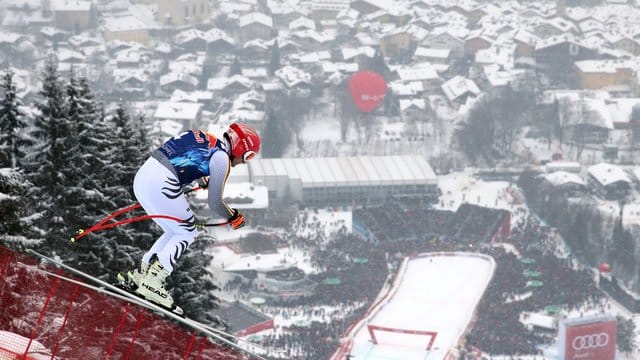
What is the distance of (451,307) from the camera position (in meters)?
24.9

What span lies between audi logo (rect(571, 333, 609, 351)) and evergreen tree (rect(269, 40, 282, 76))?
43.3 metres

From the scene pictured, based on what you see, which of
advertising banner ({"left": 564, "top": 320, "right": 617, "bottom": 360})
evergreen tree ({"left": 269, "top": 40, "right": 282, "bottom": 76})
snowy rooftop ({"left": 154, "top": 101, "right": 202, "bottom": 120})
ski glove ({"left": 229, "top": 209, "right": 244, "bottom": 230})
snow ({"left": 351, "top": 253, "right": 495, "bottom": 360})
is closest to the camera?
ski glove ({"left": 229, "top": 209, "right": 244, "bottom": 230})

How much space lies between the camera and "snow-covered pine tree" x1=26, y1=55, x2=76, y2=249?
8156 millimetres

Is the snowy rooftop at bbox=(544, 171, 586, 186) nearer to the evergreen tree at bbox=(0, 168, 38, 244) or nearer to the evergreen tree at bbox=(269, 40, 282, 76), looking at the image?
the evergreen tree at bbox=(269, 40, 282, 76)

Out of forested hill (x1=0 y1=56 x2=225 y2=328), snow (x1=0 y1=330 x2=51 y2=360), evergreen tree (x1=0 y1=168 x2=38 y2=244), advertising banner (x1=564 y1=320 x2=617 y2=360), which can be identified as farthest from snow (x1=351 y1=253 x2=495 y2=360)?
snow (x1=0 y1=330 x2=51 y2=360)

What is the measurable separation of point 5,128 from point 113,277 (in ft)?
5.91

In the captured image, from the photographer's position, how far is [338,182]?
1544 inches

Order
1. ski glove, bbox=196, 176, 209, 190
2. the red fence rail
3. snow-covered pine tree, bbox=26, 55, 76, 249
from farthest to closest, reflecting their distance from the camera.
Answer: snow-covered pine tree, bbox=26, 55, 76, 249 → the red fence rail → ski glove, bbox=196, 176, 209, 190

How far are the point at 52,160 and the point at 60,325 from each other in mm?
3443

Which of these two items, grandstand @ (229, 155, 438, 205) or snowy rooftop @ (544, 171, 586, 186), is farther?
snowy rooftop @ (544, 171, 586, 186)

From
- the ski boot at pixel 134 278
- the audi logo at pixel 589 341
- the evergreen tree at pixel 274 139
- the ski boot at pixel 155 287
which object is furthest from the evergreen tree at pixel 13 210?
the evergreen tree at pixel 274 139

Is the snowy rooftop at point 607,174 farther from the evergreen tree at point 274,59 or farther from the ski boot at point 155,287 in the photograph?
the ski boot at point 155,287

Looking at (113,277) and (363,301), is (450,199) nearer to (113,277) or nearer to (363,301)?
(363,301)

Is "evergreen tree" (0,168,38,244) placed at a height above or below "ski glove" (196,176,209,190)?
below
